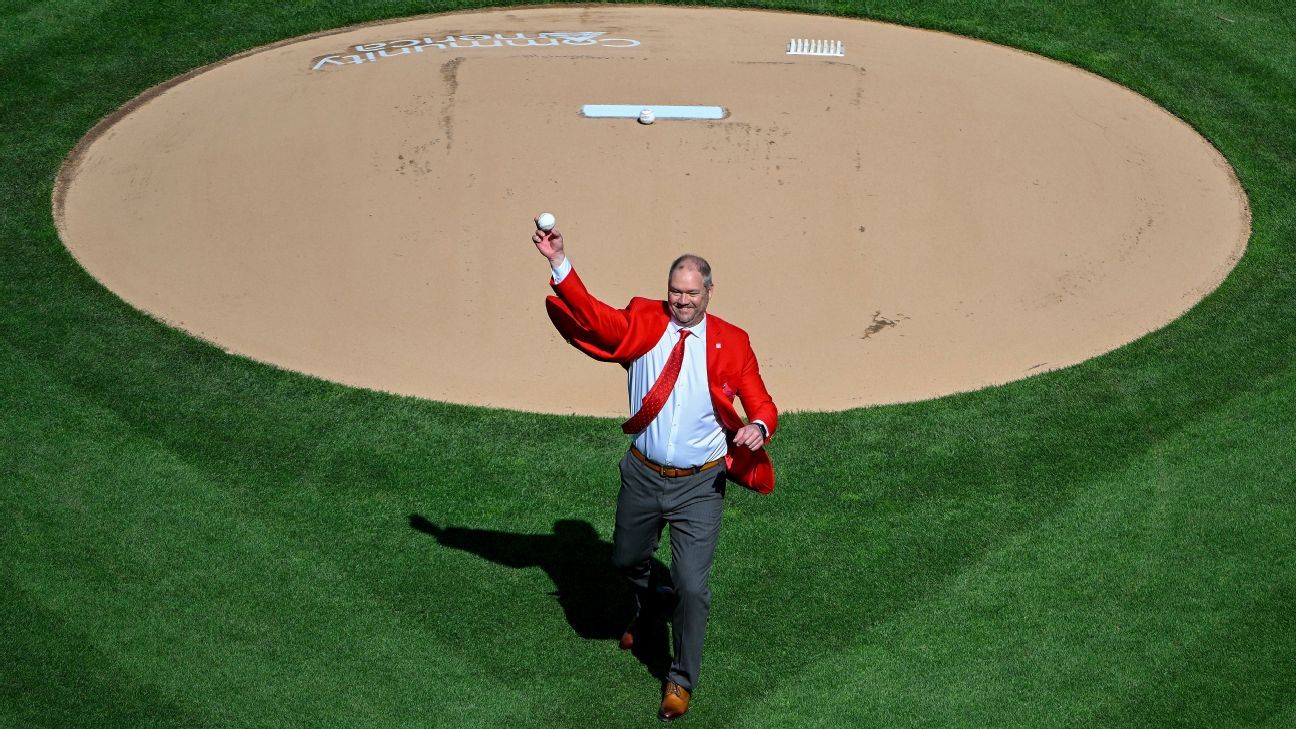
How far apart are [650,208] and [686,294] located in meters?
5.21

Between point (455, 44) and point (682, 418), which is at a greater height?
point (682, 418)

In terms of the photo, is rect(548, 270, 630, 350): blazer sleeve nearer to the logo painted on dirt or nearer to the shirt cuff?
the shirt cuff

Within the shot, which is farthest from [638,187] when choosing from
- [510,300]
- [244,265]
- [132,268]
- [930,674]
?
[930,674]

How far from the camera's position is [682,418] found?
23.7 ft

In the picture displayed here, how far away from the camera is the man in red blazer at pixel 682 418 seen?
7125 millimetres

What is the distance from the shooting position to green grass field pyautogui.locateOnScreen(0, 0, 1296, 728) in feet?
24.8

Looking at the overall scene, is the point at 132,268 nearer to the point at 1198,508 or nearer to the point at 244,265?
the point at 244,265

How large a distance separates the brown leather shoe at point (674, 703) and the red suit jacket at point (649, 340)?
1289 millimetres

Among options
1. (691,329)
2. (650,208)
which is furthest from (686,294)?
(650,208)

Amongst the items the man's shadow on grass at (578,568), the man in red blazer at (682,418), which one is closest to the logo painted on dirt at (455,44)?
the man's shadow on grass at (578,568)

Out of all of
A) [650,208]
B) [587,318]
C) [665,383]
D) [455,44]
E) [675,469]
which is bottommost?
[650,208]

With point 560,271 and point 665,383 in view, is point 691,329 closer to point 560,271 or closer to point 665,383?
point 665,383

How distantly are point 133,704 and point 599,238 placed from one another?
563 cm

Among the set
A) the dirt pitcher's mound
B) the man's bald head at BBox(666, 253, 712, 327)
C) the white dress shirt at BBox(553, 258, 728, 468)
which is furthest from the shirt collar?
the dirt pitcher's mound
